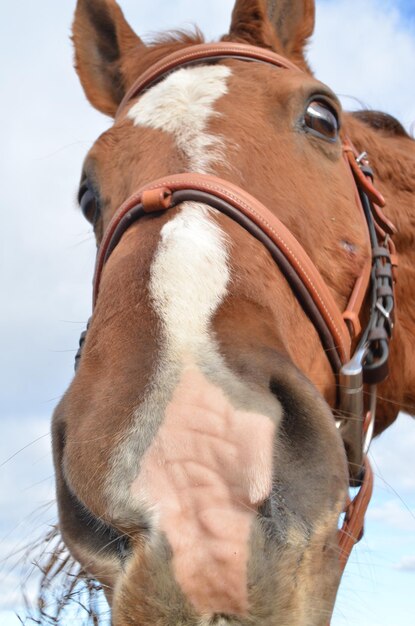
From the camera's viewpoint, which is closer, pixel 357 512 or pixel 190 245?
pixel 190 245

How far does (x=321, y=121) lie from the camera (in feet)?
11.6

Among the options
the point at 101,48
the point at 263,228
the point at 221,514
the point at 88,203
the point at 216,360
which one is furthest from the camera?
the point at 101,48

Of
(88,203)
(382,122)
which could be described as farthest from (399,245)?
(88,203)

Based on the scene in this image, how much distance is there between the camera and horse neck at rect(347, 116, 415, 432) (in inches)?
167

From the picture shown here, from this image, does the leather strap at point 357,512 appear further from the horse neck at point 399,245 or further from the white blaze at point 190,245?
the white blaze at point 190,245

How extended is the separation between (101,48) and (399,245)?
2.29m

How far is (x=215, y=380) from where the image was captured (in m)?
2.26

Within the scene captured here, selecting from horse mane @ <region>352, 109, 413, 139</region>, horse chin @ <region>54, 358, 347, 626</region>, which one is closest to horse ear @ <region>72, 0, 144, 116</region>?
horse mane @ <region>352, 109, 413, 139</region>

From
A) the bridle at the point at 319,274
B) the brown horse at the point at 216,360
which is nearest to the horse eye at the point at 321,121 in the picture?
the brown horse at the point at 216,360

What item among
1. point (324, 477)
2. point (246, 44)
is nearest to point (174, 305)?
point (324, 477)

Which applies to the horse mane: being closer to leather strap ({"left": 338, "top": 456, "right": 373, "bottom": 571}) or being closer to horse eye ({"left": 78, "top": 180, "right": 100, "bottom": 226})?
horse eye ({"left": 78, "top": 180, "right": 100, "bottom": 226})

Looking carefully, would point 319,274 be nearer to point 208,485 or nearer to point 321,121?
point 321,121

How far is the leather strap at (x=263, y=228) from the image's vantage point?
9.39ft

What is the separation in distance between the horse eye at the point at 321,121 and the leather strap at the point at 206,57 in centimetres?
40
